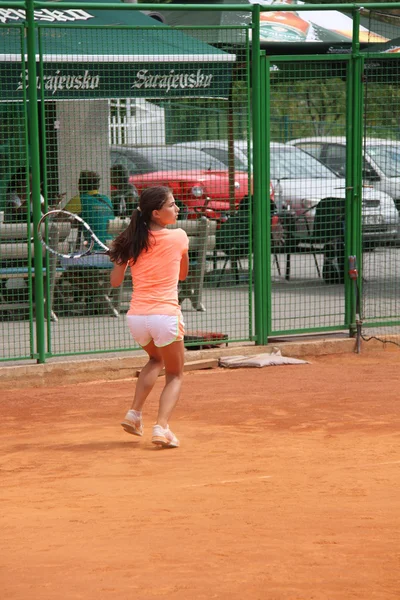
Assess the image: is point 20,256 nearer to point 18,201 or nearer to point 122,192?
point 18,201

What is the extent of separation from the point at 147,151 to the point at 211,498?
4993 millimetres

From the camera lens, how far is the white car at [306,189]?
10.9 meters

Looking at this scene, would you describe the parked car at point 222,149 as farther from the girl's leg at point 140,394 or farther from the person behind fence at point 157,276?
the girl's leg at point 140,394

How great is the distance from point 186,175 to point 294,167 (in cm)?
199

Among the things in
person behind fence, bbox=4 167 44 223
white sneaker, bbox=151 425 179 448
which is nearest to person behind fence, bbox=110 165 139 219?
person behind fence, bbox=4 167 44 223

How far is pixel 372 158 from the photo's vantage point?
38.2ft

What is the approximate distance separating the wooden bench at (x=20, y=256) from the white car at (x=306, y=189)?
1559 millimetres

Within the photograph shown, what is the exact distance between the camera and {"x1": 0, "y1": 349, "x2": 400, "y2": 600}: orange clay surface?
4.56 meters

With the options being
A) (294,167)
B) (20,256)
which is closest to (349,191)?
(294,167)

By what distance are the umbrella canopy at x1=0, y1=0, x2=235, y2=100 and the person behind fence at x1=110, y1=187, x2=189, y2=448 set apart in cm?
286

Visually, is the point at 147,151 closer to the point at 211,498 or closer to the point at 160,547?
the point at 211,498

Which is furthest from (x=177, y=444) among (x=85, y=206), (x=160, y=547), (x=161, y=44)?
(x=161, y=44)

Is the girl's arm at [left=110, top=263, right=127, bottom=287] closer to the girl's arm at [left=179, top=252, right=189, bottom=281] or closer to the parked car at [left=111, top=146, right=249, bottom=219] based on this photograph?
the girl's arm at [left=179, top=252, right=189, bottom=281]

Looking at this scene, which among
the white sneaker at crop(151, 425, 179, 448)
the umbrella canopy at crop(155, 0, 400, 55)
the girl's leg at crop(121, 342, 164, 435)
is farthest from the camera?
the umbrella canopy at crop(155, 0, 400, 55)
